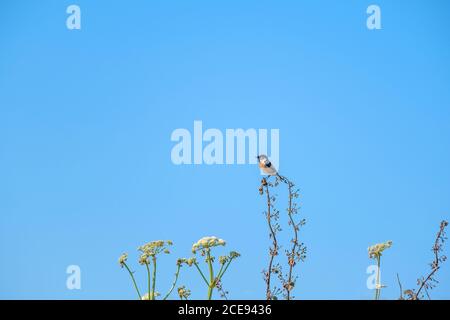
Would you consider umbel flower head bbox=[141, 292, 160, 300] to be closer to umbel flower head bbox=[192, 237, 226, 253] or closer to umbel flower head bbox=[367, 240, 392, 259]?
umbel flower head bbox=[192, 237, 226, 253]

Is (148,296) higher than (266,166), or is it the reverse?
(266,166)

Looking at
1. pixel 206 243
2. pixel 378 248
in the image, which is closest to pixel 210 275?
pixel 206 243

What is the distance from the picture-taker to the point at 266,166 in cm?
411

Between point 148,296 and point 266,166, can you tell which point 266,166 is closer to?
point 266,166

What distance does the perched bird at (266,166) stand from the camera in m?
3.91

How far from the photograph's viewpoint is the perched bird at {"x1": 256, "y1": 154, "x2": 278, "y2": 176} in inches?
154

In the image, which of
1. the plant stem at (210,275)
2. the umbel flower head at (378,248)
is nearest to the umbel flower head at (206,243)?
the plant stem at (210,275)

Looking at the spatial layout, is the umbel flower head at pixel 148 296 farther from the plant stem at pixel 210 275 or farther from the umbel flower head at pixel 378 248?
the umbel flower head at pixel 378 248

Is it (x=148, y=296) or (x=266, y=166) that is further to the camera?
(x=266, y=166)
